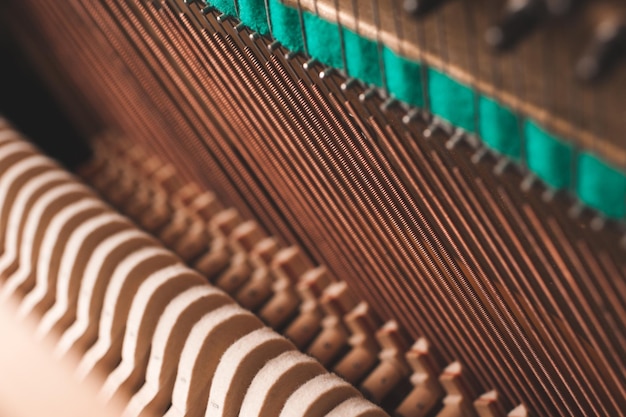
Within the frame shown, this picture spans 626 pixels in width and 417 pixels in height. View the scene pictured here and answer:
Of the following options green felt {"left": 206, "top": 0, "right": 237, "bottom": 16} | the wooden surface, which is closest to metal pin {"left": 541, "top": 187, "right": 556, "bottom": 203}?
the wooden surface

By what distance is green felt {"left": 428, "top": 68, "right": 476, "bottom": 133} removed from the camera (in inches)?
59.9

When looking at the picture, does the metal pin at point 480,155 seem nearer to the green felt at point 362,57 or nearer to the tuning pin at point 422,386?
the green felt at point 362,57

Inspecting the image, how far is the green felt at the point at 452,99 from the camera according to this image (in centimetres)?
152

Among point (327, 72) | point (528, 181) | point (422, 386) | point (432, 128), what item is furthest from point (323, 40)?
point (422, 386)

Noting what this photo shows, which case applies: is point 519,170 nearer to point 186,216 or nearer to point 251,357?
point 251,357

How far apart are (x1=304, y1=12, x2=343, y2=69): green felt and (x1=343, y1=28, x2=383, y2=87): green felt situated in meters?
0.03

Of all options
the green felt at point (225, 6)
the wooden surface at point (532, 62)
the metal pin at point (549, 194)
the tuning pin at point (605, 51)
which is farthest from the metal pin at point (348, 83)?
the tuning pin at point (605, 51)

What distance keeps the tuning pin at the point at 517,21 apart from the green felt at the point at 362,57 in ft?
1.49

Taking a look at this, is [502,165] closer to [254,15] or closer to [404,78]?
[404,78]

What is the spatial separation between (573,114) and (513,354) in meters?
0.85

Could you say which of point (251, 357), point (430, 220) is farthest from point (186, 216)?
point (430, 220)

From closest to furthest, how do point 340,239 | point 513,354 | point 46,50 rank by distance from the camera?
point 513,354 < point 340,239 < point 46,50

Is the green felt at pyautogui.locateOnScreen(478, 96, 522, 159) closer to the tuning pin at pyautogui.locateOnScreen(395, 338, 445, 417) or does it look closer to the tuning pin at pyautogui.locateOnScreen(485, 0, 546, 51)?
the tuning pin at pyautogui.locateOnScreen(485, 0, 546, 51)

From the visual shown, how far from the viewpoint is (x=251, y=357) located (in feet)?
6.72
